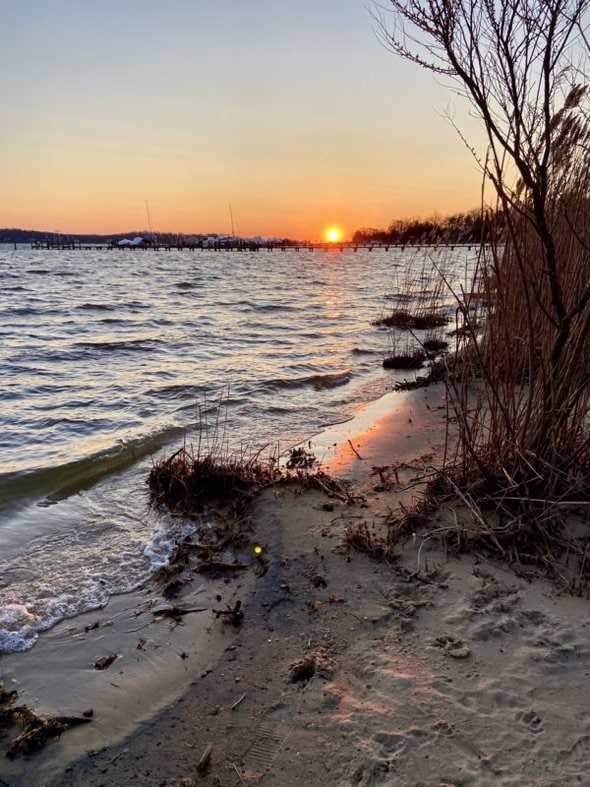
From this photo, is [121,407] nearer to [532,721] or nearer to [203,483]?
[203,483]

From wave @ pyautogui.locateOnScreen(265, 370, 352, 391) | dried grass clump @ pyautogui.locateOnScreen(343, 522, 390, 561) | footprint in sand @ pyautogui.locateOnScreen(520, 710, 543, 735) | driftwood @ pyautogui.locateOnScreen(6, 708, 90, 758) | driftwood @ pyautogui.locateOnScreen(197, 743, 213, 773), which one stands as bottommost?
driftwood @ pyautogui.locateOnScreen(6, 708, 90, 758)

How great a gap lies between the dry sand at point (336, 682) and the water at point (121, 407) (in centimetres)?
71

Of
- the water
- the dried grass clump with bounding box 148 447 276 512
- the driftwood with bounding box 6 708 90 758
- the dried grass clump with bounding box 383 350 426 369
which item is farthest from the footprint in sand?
the dried grass clump with bounding box 383 350 426 369

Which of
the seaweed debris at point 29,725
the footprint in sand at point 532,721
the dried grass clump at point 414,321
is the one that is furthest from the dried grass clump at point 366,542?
the dried grass clump at point 414,321

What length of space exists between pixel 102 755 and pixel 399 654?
134cm

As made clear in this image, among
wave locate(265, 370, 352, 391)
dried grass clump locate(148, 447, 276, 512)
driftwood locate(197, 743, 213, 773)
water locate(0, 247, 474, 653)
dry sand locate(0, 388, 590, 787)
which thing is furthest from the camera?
wave locate(265, 370, 352, 391)

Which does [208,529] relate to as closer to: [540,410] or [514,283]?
[540,410]

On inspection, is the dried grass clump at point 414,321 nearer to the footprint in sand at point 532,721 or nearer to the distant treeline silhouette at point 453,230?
the distant treeline silhouette at point 453,230

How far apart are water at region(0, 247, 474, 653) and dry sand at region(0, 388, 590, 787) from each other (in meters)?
0.71

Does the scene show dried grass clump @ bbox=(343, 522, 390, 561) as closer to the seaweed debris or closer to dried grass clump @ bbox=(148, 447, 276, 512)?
dried grass clump @ bbox=(148, 447, 276, 512)

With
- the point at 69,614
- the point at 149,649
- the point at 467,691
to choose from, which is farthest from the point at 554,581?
the point at 69,614

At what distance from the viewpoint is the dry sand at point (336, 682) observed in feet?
6.43

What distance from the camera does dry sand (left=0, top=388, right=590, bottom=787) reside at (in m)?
1.96

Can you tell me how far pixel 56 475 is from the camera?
5.63m
